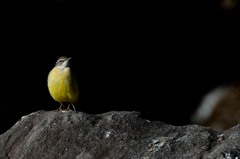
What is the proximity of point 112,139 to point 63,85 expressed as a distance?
115 inches

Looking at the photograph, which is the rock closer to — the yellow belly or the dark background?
the yellow belly

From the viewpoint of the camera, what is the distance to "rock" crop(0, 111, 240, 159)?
6.38 m

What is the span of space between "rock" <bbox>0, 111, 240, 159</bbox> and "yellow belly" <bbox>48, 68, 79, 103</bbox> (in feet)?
6.59

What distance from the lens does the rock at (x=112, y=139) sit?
251 inches

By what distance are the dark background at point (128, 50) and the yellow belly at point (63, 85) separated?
6044 millimetres

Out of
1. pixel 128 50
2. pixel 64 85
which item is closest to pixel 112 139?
pixel 64 85

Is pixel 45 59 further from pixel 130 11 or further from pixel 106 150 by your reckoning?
pixel 106 150

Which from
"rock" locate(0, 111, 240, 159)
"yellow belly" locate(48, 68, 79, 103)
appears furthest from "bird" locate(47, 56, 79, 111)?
"rock" locate(0, 111, 240, 159)

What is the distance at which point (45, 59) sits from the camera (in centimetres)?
1602

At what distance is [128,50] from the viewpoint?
1677cm

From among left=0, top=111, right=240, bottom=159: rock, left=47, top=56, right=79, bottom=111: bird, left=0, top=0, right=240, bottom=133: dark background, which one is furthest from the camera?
left=0, top=0, right=240, bottom=133: dark background

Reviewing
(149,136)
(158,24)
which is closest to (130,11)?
(158,24)

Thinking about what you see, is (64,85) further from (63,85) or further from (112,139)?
(112,139)

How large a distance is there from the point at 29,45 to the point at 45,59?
481 millimetres
